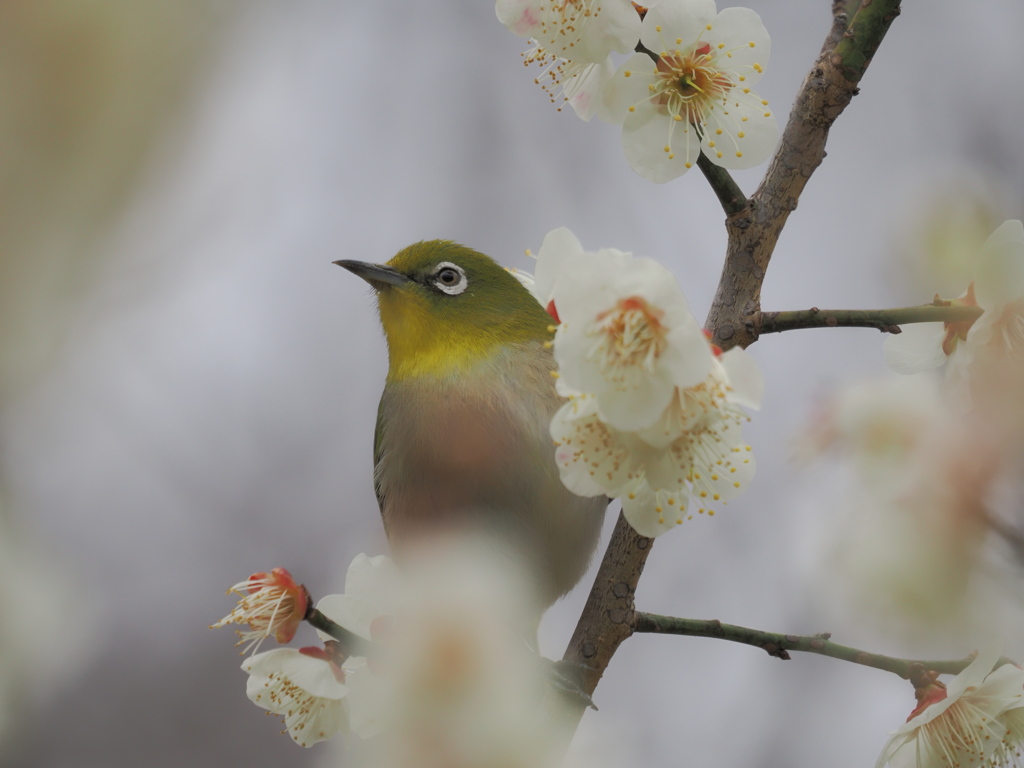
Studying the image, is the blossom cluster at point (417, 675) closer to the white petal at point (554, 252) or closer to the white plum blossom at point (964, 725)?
the white petal at point (554, 252)

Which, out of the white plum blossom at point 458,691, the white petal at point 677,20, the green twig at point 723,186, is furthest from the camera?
the green twig at point 723,186

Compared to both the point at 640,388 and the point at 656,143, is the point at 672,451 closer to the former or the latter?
the point at 640,388

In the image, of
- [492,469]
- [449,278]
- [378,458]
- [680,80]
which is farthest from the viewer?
[449,278]

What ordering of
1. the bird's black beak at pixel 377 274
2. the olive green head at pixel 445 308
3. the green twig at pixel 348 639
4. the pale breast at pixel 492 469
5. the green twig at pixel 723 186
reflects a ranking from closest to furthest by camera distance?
the green twig at pixel 348 639 → the green twig at pixel 723 186 → the pale breast at pixel 492 469 → the olive green head at pixel 445 308 → the bird's black beak at pixel 377 274

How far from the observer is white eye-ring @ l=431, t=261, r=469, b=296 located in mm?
2664

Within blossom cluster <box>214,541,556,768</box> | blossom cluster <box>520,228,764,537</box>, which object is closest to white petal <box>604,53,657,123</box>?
blossom cluster <box>520,228,764,537</box>

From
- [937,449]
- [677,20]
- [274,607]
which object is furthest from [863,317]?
[274,607]

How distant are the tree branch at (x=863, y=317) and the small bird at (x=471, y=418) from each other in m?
0.46

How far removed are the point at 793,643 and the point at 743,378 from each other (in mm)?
590

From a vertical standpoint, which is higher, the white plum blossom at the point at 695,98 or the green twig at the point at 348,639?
Result: the white plum blossom at the point at 695,98

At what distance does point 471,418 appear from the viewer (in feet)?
7.29

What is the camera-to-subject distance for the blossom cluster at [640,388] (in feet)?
3.41

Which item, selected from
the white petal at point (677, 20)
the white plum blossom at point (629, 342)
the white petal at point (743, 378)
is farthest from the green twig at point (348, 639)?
the white petal at point (677, 20)

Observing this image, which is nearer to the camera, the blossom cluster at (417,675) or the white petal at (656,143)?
the blossom cluster at (417,675)
